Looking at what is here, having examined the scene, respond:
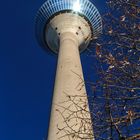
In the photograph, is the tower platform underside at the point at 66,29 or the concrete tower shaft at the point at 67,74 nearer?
the concrete tower shaft at the point at 67,74

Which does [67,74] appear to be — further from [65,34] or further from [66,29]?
[66,29]

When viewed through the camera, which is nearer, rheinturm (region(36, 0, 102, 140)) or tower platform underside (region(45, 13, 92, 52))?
rheinturm (region(36, 0, 102, 140))

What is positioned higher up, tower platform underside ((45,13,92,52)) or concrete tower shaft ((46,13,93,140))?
tower platform underside ((45,13,92,52))

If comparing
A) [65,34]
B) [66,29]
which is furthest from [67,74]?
[66,29]

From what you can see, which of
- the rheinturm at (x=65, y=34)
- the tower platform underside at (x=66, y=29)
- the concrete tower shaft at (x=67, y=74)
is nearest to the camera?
the concrete tower shaft at (x=67, y=74)

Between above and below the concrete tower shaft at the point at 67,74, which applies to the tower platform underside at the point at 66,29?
above

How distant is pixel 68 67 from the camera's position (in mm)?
21828

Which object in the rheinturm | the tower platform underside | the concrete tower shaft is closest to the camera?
the concrete tower shaft

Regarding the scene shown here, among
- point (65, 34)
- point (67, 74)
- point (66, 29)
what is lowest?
point (67, 74)

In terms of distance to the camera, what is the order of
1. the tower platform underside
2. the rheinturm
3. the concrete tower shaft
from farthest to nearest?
the tower platform underside
the rheinturm
the concrete tower shaft

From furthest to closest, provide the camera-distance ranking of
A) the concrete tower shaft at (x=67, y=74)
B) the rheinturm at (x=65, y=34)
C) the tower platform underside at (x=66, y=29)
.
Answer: the tower platform underside at (x=66, y=29), the rheinturm at (x=65, y=34), the concrete tower shaft at (x=67, y=74)

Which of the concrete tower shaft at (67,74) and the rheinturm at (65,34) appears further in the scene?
the rheinturm at (65,34)

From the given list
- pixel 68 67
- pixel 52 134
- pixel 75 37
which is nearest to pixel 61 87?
pixel 68 67

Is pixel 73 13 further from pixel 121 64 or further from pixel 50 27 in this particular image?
pixel 121 64
